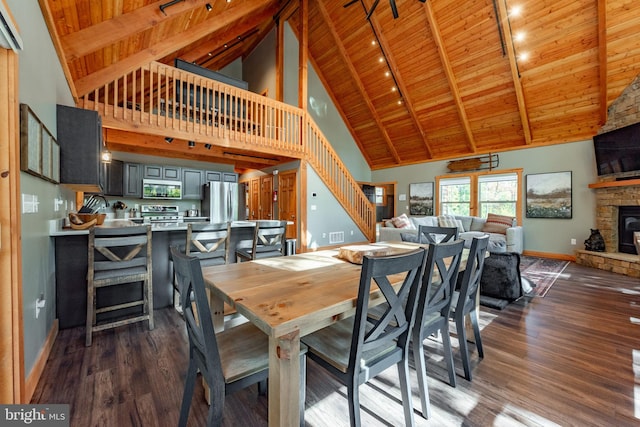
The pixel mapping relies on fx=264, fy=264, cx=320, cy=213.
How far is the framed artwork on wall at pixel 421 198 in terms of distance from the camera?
8.27 meters

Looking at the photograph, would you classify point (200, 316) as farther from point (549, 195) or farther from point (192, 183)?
point (549, 195)

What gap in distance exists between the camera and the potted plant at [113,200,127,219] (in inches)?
229

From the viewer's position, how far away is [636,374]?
1.81m

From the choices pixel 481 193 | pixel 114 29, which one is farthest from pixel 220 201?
pixel 481 193

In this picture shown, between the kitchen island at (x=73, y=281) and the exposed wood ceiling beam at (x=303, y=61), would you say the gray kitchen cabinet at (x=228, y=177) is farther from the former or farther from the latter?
the kitchen island at (x=73, y=281)

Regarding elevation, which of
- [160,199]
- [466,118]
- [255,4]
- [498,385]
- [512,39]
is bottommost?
[498,385]

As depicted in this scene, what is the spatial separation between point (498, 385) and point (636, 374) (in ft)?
3.31

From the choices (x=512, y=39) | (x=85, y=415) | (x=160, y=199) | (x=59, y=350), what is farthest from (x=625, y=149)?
(x=160, y=199)

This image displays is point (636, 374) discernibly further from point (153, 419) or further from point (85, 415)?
point (85, 415)

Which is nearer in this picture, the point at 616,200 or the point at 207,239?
the point at 207,239

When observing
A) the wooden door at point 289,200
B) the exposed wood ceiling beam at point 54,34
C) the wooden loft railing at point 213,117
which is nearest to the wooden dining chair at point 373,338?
the exposed wood ceiling beam at point 54,34

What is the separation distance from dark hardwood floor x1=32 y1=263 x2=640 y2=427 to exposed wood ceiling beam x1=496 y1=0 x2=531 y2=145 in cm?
499

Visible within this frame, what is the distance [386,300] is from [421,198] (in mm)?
7965

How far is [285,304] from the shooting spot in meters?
1.07
